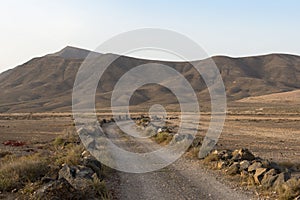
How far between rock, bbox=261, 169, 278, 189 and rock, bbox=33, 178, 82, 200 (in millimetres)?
5586

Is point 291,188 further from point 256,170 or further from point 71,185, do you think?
point 71,185

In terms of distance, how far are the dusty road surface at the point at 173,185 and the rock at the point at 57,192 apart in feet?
5.67

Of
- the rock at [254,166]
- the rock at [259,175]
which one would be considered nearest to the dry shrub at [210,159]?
the rock at [254,166]

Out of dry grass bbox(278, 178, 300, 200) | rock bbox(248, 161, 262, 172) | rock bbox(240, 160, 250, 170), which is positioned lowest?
rock bbox(240, 160, 250, 170)

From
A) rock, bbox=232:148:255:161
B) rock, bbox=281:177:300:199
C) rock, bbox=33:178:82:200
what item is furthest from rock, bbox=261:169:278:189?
rock, bbox=33:178:82:200

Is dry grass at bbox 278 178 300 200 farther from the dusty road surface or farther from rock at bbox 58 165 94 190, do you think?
rock at bbox 58 165 94 190

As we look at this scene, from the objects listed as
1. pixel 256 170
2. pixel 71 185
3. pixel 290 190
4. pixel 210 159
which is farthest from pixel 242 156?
pixel 71 185

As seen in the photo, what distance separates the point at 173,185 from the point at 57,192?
14.7 ft

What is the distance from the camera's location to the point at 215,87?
648 feet

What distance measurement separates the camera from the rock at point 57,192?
9391 millimetres

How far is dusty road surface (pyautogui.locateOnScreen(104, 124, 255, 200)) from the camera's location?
11.4 m

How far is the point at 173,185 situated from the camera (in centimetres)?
1280

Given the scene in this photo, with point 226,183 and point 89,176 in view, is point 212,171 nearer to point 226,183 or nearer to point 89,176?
point 226,183

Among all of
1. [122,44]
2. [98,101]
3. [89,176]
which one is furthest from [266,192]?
[98,101]
